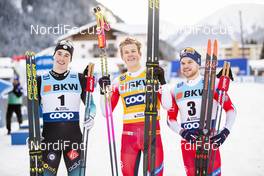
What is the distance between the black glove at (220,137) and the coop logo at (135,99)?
1.85ft

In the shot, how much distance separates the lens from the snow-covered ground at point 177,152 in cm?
297

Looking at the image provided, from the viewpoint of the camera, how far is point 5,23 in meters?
2.94

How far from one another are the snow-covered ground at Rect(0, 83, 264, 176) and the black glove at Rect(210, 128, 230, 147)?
0.73 m

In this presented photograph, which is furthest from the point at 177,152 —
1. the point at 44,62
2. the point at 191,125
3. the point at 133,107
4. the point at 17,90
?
the point at 17,90

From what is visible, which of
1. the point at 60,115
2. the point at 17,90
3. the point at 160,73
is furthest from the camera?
the point at 17,90

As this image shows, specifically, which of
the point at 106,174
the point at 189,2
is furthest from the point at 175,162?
the point at 189,2

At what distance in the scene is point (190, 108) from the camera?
2.30 meters

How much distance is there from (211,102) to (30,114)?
1.26 metres

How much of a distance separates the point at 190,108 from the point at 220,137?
0.29 m

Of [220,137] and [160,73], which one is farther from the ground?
[160,73]

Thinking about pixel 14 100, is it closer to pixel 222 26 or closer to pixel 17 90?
pixel 17 90

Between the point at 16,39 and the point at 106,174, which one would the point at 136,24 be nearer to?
the point at 16,39

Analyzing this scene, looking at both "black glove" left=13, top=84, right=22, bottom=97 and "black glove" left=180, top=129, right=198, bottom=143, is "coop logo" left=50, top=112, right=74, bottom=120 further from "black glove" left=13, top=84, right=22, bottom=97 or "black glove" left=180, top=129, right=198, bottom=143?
"black glove" left=13, top=84, right=22, bottom=97

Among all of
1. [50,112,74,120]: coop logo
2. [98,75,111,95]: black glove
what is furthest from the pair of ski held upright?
[50,112,74,120]: coop logo
